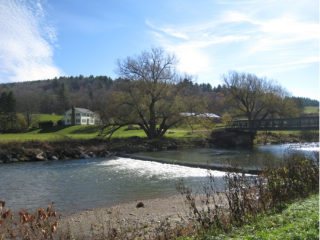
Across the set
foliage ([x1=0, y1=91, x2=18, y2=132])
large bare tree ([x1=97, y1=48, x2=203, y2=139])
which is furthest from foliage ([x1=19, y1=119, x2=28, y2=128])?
large bare tree ([x1=97, y1=48, x2=203, y2=139])

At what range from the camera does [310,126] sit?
28.9 m

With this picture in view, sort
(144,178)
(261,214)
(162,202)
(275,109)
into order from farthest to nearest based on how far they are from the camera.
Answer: (275,109) < (144,178) < (162,202) < (261,214)

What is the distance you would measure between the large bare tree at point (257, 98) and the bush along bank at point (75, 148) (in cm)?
1442

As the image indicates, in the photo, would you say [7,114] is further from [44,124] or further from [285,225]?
[285,225]

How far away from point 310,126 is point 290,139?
682 inches

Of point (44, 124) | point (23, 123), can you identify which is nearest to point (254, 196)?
point (23, 123)

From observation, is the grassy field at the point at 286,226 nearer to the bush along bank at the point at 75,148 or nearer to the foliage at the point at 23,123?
the bush along bank at the point at 75,148

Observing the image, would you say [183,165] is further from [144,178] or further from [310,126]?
[310,126]

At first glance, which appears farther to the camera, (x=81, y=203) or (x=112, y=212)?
(x=81, y=203)

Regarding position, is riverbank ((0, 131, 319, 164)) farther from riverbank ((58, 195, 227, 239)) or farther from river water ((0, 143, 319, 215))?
riverbank ((58, 195, 227, 239))

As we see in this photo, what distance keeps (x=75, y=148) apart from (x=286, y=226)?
27357 millimetres

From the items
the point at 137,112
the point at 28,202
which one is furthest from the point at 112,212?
the point at 137,112

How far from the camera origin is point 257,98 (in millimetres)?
43656

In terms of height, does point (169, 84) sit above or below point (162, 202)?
above
